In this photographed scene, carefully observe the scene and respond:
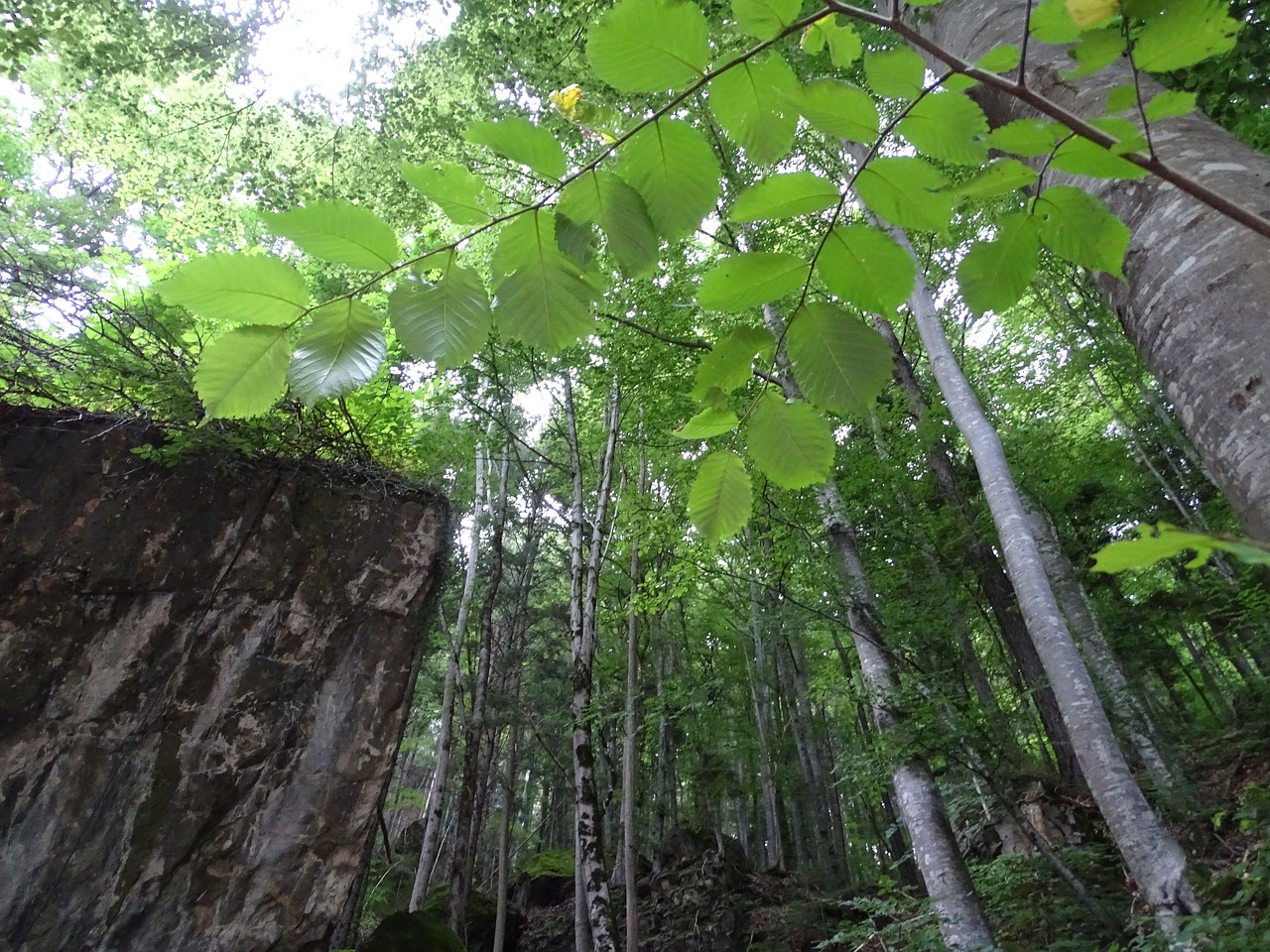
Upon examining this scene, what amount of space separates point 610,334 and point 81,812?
4.73m

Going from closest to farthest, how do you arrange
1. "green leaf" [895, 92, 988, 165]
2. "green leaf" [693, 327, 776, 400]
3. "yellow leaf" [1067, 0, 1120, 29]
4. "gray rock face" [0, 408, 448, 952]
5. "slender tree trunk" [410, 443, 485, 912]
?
"yellow leaf" [1067, 0, 1120, 29] → "green leaf" [895, 92, 988, 165] → "green leaf" [693, 327, 776, 400] → "gray rock face" [0, 408, 448, 952] → "slender tree trunk" [410, 443, 485, 912]

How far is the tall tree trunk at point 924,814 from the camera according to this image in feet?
11.0

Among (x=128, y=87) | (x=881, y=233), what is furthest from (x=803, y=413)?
(x=128, y=87)

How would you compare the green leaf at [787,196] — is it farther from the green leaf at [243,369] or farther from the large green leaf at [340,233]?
the green leaf at [243,369]

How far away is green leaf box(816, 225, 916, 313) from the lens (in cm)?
65

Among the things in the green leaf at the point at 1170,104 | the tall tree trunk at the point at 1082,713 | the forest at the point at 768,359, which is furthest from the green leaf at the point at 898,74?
the tall tree trunk at the point at 1082,713

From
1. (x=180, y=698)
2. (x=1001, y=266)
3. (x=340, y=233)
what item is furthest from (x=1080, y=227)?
(x=180, y=698)

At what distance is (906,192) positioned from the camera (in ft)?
2.07

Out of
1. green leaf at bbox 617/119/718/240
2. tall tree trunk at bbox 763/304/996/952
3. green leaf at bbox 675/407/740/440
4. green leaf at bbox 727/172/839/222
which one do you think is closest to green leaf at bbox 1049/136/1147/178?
green leaf at bbox 727/172/839/222

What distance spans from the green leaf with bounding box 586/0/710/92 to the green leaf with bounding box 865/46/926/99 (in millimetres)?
180

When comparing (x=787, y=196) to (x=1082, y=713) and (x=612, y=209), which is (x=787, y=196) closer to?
(x=612, y=209)

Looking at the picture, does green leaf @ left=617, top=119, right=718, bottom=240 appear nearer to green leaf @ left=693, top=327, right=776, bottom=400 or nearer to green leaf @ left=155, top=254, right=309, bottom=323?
green leaf @ left=693, top=327, right=776, bottom=400

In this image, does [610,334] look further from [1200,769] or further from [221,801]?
[1200,769]

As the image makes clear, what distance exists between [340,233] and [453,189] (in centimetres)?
12
